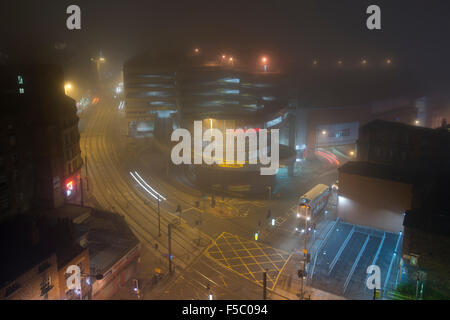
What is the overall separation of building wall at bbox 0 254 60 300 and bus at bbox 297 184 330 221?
27.9 m

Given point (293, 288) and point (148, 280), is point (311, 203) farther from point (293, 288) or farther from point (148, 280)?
point (148, 280)

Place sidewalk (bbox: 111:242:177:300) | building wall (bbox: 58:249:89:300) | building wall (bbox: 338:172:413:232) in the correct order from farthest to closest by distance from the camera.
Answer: building wall (bbox: 338:172:413:232) < sidewalk (bbox: 111:242:177:300) < building wall (bbox: 58:249:89:300)

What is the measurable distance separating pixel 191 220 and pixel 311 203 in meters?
15.9

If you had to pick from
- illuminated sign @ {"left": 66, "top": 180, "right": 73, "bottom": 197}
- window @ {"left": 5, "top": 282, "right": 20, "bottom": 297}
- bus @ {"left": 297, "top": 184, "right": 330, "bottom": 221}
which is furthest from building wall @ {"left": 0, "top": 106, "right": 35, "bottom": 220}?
bus @ {"left": 297, "top": 184, "right": 330, "bottom": 221}

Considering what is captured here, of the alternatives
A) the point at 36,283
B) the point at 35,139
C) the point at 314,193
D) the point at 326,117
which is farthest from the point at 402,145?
the point at 35,139

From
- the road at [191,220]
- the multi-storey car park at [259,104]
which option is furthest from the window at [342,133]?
the road at [191,220]

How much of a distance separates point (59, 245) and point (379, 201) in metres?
35.7

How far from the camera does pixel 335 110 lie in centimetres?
7975

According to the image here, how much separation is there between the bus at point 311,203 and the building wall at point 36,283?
91.6ft

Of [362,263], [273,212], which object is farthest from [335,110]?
[362,263]

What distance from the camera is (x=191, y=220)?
50062 millimetres

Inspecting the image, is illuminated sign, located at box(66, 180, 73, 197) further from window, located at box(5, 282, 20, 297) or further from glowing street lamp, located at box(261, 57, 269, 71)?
glowing street lamp, located at box(261, 57, 269, 71)

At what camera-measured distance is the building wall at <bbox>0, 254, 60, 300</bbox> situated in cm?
2608
